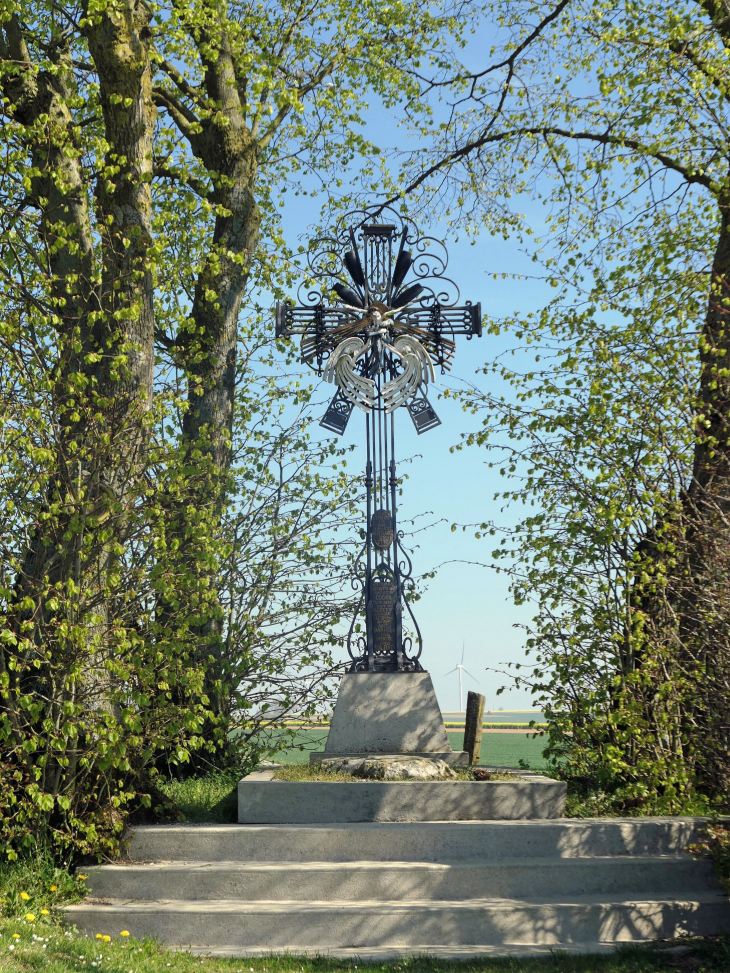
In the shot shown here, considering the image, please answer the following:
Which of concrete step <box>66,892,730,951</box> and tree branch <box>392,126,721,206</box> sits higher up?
tree branch <box>392,126,721,206</box>

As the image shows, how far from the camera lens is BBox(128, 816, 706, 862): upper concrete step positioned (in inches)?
279

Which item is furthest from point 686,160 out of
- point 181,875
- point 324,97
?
point 181,875

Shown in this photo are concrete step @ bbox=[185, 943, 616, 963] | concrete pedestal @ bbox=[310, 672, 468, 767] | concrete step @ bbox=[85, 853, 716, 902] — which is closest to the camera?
concrete step @ bbox=[185, 943, 616, 963]

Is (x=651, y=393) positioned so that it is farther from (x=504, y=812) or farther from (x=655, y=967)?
(x=655, y=967)

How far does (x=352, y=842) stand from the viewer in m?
7.09

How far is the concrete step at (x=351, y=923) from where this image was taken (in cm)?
632

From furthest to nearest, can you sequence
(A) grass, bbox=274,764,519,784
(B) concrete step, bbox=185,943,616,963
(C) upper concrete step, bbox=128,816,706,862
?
(A) grass, bbox=274,764,519,784 → (C) upper concrete step, bbox=128,816,706,862 → (B) concrete step, bbox=185,943,616,963

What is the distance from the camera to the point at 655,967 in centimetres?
594

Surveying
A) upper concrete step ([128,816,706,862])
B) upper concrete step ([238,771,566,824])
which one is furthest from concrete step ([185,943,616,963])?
upper concrete step ([238,771,566,824])

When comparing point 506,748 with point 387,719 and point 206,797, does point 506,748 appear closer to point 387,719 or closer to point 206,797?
point 387,719

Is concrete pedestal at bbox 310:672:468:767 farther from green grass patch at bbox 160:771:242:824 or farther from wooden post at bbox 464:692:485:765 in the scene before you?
wooden post at bbox 464:692:485:765

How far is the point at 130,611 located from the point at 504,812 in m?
3.60

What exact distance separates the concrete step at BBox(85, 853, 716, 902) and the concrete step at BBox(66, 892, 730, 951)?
0.12 m

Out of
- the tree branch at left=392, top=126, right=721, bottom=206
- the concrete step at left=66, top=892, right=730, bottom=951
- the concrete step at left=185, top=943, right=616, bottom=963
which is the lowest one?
the concrete step at left=185, top=943, right=616, bottom=963
